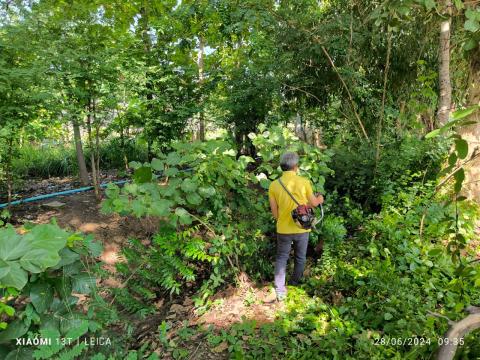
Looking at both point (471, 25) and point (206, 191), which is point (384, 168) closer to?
point (206, 191)

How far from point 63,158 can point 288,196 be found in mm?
7639

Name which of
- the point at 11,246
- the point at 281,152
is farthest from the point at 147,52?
the point at 11,246

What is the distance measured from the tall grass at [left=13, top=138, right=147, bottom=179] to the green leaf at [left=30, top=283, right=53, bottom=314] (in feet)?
21.8

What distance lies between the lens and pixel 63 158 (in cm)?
861

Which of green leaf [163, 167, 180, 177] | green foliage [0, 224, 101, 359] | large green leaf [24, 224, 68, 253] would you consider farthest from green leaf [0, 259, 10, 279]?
green leaf [163, 167, 180, 177]

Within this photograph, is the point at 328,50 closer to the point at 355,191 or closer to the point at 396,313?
the point at 355,191

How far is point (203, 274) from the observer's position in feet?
11.4

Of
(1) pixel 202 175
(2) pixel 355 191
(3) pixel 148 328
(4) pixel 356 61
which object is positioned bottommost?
(3) pixel 148 328

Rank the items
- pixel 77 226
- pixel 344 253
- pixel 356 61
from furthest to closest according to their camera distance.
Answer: pixel 356 61 → pixel 77 226 → pixel 344 253

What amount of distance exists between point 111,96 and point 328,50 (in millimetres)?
3803

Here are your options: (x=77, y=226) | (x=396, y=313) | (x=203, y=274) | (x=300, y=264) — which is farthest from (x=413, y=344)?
(x=77, y=226)

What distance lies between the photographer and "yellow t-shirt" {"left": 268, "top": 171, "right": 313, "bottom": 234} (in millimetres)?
3166

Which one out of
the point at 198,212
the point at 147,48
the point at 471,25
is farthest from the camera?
the point at 147,48

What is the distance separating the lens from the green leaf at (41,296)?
1.45 m
